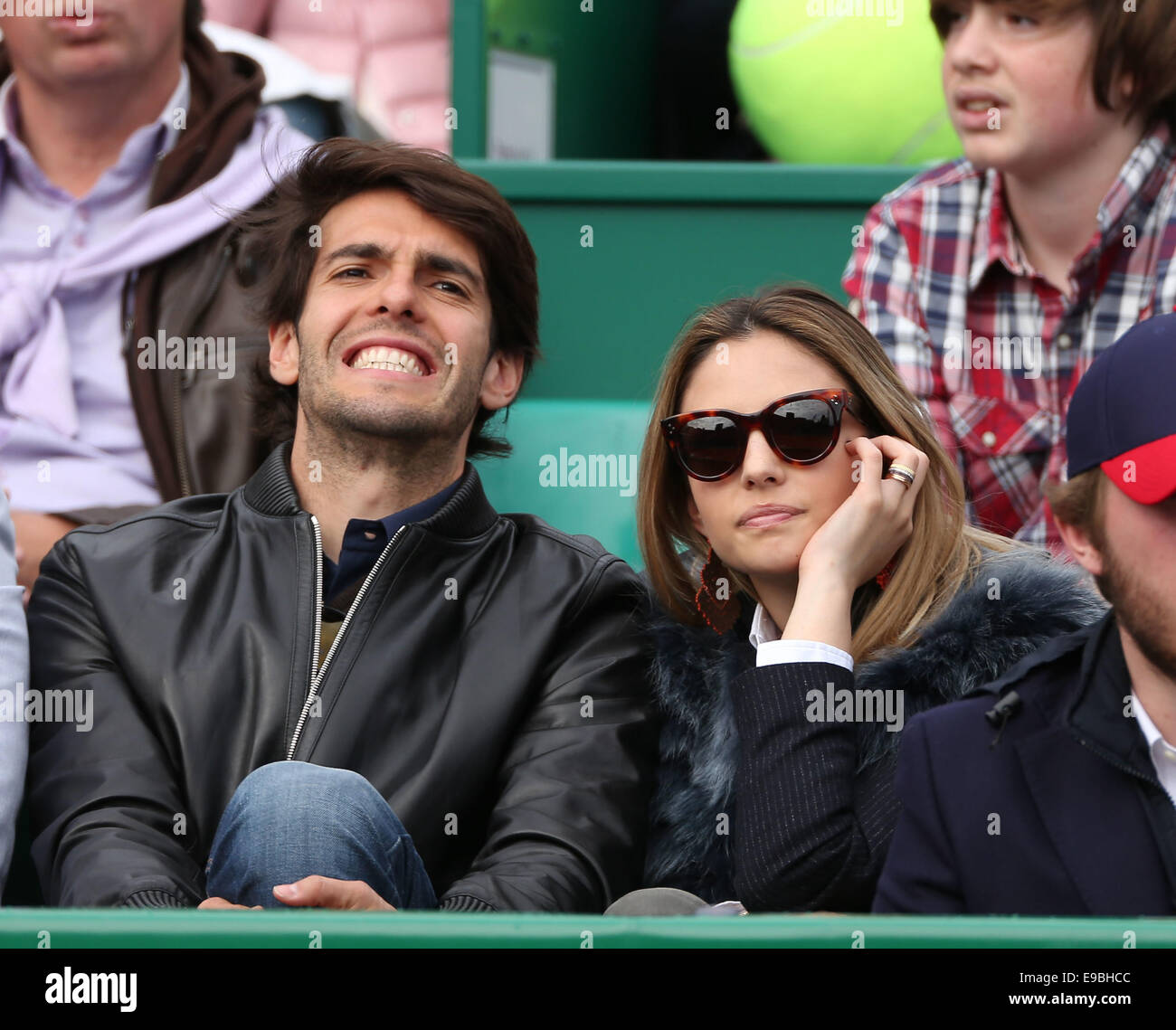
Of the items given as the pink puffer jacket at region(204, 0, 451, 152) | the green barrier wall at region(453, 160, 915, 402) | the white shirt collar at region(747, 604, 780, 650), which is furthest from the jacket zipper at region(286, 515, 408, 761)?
the pink puffer jacket at region(204, 0, 451, 152)

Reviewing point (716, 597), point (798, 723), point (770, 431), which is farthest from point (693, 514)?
point (798, 723)

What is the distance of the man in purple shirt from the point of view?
8.76ft

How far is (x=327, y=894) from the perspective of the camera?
5.34 ft

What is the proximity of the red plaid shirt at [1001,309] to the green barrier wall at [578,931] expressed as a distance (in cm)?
142

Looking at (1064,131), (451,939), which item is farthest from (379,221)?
(451,939)

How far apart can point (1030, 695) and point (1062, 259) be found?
1.29 metres

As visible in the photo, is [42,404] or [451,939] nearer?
[451,939]

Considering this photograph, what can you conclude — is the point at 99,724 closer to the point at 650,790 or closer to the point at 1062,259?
the point at 650,790

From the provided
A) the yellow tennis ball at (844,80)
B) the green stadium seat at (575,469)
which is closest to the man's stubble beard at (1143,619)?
the green stadium seat at (575,469)

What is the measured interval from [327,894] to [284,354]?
1.04 meters

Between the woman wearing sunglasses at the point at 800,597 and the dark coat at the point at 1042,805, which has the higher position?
the woman wearing sunglasses at the point at 800,597

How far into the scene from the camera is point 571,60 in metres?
3.58

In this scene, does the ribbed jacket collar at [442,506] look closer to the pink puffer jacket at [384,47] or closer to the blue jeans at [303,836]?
the blue jeans at [303,836]

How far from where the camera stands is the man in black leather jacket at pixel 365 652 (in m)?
1.82
